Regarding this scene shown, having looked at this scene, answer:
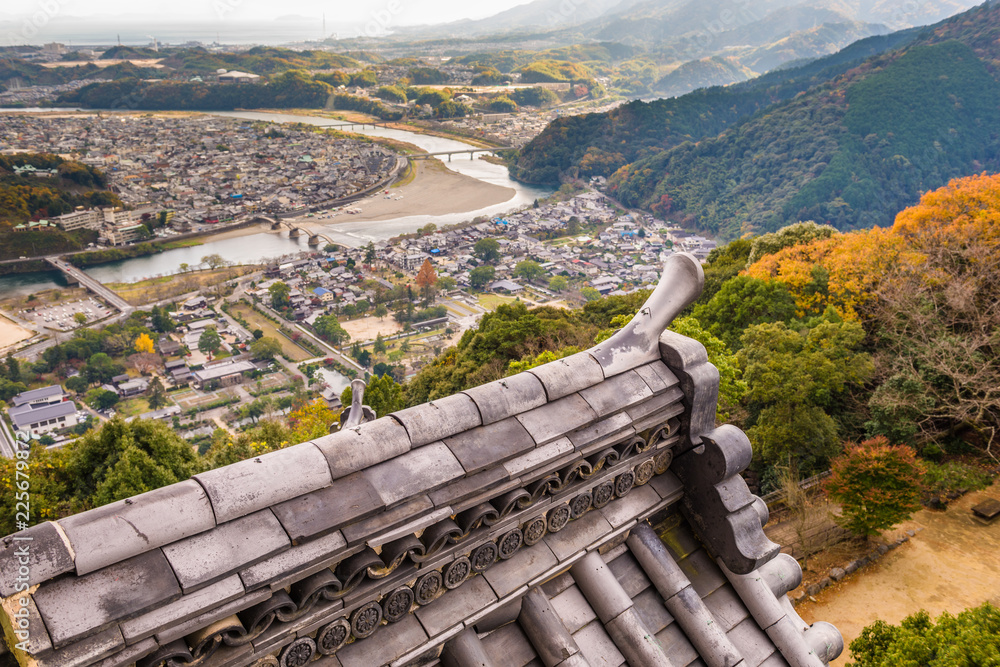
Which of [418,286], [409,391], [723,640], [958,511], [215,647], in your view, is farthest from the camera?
[418,286]

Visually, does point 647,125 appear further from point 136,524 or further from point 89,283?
point 136,524

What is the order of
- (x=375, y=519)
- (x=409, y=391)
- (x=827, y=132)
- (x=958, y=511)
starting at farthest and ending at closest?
1. (x=827, y=132)
2. (x=409, y=391)
3. (x=958, y=511)
4. (x=375, y=519)

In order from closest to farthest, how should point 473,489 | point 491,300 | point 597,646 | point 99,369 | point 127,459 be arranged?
1. point 473,489
2. point 597,646
3. point 127,459
4. point 99,369
5. point 491,300

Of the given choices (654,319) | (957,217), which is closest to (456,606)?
(654,319)

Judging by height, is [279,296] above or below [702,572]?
below

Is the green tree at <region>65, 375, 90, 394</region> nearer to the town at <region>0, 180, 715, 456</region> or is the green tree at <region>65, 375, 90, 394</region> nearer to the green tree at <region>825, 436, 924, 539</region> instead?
the town at <region>0, 180, 715, 456</region>

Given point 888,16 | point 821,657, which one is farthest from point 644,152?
point 888,16

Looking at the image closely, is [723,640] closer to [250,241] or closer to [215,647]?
[215,647]
